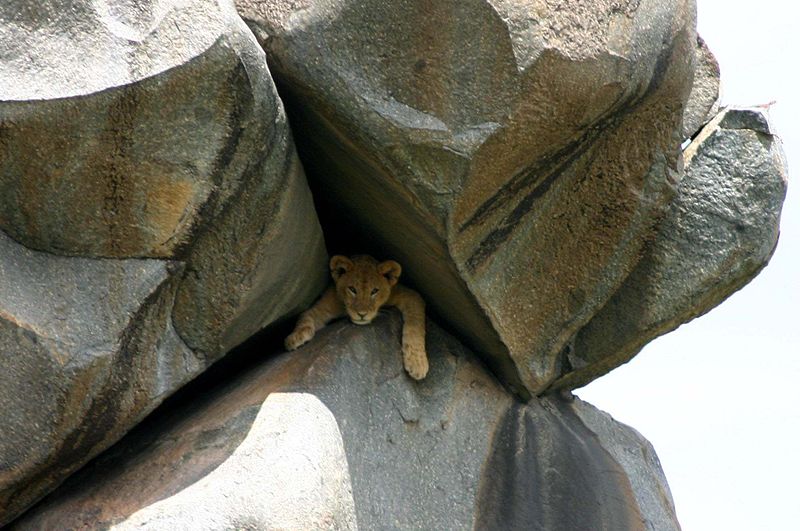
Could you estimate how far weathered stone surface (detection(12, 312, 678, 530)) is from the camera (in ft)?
20.4

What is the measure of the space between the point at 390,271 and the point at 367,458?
1.20 metres

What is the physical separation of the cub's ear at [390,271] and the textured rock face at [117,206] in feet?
3.83

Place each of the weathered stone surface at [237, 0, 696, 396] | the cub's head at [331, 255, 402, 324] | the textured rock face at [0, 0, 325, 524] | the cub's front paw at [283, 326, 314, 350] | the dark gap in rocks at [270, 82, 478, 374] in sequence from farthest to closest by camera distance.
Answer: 1. the cub's head at [331, 255, 402, 324]
2. the cub's front paw at [283, 326, 314, 350]
3. the dark gap in rocks at [270, 82, 478, 374]
4. the weathered stone surface at [237, 0, 696, 396]
5. the textured rock face at [0, 0, 325, 524]

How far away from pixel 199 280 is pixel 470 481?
189cm

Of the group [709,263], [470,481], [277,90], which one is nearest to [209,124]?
[277,90]

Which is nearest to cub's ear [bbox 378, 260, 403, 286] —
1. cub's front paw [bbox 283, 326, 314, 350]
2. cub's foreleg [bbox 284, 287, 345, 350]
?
cub's foreleg [bbox 284, 287, 345, 350]

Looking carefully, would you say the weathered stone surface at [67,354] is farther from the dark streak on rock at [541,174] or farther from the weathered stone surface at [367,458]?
the dark streak on rock at [541,174]

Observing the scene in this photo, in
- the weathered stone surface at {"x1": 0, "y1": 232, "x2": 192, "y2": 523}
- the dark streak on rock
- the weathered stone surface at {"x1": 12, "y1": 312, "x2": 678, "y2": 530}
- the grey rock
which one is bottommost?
the grey rock

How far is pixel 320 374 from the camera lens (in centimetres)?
705

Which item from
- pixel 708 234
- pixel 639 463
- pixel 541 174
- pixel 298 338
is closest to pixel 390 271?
pixel 298 338

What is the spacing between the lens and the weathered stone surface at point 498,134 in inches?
245

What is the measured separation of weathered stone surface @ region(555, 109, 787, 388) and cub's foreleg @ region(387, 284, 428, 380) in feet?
3.01

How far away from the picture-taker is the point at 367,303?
7.57m

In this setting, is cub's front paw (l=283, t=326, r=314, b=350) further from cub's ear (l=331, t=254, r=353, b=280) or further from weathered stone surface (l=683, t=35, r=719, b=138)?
weathered stone surface (l=683, t=35, r=719, b=138)
